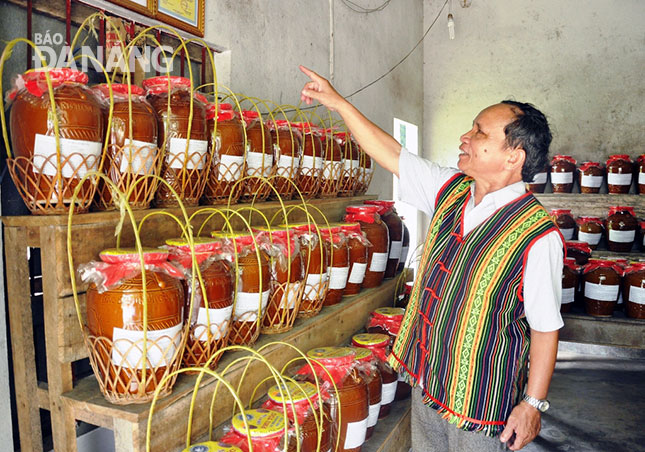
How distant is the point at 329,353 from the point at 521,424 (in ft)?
1.94

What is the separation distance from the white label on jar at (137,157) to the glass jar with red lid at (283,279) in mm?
395

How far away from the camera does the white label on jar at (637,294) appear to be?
254 cm

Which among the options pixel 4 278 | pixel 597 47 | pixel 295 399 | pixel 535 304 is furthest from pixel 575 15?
pixel 4 278

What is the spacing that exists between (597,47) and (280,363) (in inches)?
169

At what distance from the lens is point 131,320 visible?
104 cm

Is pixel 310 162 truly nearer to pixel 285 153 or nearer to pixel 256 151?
pixel 285 153

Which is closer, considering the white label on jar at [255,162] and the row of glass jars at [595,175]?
the white label on jar at [255,162]

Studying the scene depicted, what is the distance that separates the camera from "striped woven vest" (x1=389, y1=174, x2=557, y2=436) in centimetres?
131

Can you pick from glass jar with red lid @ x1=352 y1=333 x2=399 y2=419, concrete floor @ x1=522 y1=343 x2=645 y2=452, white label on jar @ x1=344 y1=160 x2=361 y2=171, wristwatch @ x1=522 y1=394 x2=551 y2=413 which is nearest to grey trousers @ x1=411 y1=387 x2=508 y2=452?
wristwatch @ x1=522 y1=394 x2=551 y2=413

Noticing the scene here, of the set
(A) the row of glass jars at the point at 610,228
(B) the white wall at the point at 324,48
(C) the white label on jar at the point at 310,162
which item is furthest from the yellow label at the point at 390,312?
(A) the row of glass jars at the point at 610,228

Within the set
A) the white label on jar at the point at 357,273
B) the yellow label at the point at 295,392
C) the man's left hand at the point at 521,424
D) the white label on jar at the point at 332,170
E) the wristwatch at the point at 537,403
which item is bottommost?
the man's left hand at the point at 521,424

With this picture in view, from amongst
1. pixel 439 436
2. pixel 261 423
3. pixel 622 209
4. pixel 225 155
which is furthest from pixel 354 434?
pixel 622 209

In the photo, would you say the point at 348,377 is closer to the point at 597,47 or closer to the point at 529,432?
the point at 529,432

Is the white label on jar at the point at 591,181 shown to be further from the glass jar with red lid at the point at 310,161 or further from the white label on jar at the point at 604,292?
the glass jar with red lid at the point at 310,161
